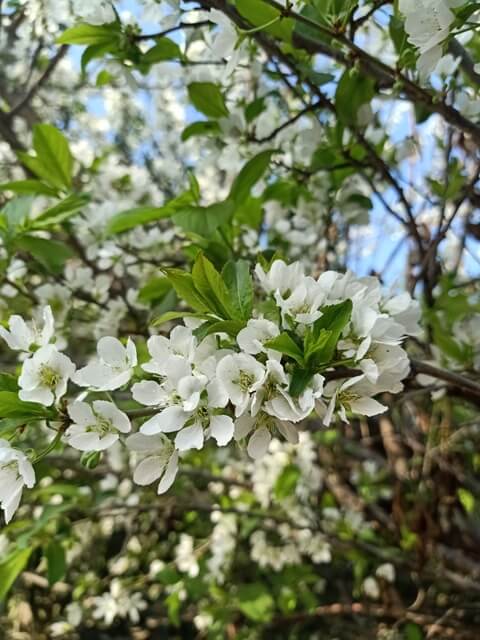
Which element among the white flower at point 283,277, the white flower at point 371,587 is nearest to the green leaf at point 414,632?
the white flower at point 371,587

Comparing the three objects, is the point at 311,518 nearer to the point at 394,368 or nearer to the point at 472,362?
the point at 472,362

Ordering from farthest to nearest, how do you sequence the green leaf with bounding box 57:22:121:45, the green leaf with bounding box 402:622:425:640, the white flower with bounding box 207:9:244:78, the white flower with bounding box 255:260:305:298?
the green leaf with bounding box 402:622:425:640 < the green leaf with bounding box 57:22:121:45 < the white flower with bounding box 207:9:244:78 < the white flower with bounding box 255:260:305:298

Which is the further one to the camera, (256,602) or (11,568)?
(256,602)

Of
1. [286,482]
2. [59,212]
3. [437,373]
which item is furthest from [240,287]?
[286,482]

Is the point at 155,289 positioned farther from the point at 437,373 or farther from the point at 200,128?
the point at 437,373

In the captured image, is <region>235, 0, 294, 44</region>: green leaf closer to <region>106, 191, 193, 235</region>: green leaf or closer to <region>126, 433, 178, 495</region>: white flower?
<region>106, 191, 193, 235</region>: green leaf

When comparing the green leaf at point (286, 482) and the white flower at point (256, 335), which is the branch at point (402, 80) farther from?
the green leaf at point (286, 482)

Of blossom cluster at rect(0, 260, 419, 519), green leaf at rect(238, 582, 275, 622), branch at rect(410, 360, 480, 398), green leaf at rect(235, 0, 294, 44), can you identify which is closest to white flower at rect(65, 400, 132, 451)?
blossom cluster at rect(0, 260, 419, 519)
